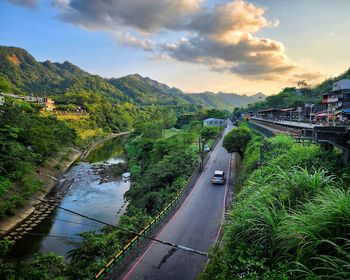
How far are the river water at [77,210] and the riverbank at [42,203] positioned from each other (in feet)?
2.83

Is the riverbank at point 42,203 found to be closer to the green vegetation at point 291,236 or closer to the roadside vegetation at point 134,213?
the roadside vegetation at point 134,213

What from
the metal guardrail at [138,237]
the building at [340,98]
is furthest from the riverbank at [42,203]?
the building at [340,98]

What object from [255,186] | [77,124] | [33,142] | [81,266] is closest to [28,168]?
[33,142]

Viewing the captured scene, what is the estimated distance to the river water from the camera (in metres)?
23.9

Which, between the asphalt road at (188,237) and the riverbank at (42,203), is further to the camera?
the riverbank at (42,203)

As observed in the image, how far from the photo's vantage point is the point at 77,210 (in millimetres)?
31938

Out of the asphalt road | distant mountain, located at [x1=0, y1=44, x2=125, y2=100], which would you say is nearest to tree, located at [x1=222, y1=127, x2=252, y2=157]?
the asphalt road

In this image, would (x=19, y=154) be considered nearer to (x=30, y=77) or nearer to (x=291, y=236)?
(x=291, y=236)

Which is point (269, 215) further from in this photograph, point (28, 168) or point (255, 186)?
point (28, 168)

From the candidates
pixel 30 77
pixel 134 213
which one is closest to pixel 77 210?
pixel 134 213

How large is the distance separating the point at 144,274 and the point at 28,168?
29.9 metres

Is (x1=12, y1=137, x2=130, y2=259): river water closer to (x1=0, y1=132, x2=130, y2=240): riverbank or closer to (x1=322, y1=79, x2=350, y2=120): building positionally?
(x1=0, y1=132, x2=130, y2=240): riverbank

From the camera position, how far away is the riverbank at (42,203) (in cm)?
2614

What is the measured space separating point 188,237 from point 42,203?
23778 millimetres
